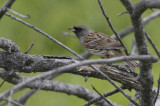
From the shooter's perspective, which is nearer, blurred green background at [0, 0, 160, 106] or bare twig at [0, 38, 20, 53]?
bare twig at [0, 38, 20, 53]

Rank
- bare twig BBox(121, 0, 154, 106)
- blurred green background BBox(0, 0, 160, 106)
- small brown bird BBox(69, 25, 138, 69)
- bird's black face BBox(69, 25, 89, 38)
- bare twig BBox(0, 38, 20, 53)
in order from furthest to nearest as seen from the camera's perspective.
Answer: blurred green background BBox(0, 0, 160, 106), bird's black face BBox(69, 25, 89, 38), small brown bird BBox(69, 25, 138, 69), bare twig BBox(0, 38, 20, 53), bare twig BBox(121, 0, 154, 106)

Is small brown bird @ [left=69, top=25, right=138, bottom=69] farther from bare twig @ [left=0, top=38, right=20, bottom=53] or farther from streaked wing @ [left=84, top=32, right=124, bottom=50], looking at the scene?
bare twig @ [left=0, top=38, right=20, bottom=53]

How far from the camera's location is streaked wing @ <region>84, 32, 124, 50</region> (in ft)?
13.1

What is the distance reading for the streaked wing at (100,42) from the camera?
3.99m

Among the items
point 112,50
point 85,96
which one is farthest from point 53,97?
point 85,96

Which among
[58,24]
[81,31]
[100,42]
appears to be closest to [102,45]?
[100,42]

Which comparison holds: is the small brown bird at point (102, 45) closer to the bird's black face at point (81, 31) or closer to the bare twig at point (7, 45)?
the bird's black face at point (81, 31)

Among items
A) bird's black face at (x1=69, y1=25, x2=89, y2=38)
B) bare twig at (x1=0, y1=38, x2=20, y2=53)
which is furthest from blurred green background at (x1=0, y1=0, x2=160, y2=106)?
bare twig at (x1=0, y1=38, x2=20, y2=53)

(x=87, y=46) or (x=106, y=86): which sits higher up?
(x=87, y=46)

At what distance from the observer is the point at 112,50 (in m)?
3.99

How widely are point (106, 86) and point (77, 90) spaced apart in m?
1.28

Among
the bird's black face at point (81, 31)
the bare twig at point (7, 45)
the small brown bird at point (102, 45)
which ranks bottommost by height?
the small brown bird at point (102, 45)

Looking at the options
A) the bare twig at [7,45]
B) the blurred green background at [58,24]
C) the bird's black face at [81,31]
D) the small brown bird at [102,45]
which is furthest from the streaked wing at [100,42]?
the bare twig at [7,45]

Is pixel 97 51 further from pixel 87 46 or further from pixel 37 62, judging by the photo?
pixel 37 62
